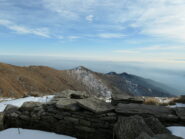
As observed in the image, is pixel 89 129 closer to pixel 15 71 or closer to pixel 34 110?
pixel 34 110

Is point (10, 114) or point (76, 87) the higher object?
point (10, 114)

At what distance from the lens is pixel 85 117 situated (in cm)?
712

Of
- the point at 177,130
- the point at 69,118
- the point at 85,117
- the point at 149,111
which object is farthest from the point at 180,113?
the point at 69,118

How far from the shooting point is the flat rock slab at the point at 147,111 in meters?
6.92

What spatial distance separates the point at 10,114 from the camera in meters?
8.02

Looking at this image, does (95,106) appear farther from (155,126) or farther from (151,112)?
(155,126)

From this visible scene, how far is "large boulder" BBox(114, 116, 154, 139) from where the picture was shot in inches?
222

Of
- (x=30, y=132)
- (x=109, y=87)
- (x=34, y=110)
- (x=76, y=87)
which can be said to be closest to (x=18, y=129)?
(x=30, y=132)

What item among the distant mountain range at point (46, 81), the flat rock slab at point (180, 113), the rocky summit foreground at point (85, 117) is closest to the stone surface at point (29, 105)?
the rocky summit foreground at point (85, 117)

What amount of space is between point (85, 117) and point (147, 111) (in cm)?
254

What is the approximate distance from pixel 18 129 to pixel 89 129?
2969 millimetres

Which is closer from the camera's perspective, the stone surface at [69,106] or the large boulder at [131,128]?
the large boulder at [131,128]

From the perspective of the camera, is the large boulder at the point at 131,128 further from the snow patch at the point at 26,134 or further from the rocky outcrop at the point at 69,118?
the snow patch at the point at 26,134

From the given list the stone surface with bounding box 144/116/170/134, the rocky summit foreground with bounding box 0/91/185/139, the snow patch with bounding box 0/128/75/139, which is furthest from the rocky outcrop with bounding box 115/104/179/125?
the snow patch with bounding box 0/128/75/139
